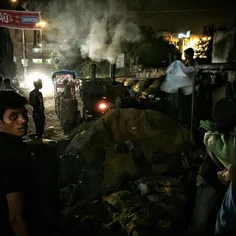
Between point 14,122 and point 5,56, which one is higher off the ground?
point 5,56

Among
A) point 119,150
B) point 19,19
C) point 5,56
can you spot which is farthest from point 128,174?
point 5,56

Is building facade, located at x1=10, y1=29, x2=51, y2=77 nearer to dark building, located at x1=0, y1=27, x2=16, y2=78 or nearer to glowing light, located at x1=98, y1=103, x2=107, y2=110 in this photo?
dark building, located at x1=0, y1=27, x2=16, y2=78

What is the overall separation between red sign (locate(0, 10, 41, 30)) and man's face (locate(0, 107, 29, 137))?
48.9 ft

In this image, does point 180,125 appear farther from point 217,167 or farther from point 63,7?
point 63,7

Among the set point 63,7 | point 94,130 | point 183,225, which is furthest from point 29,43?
point 183,225

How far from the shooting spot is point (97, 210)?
4773 mm

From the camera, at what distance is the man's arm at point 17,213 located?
193cm

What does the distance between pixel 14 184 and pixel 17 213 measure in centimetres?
23

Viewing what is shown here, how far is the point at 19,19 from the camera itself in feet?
51.1

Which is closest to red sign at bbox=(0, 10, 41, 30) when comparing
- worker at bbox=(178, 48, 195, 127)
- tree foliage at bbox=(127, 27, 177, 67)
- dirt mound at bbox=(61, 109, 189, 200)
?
tree foliage at bbox=(127, 27, 177, 67)

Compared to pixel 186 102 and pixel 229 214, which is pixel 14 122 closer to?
pixel 229 214

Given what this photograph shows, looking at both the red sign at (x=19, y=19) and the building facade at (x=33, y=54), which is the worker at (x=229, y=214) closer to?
the red sign at (x=19, y=19)

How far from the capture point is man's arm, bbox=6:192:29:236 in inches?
Result: 76.0

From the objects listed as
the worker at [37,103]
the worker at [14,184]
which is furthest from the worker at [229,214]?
the worker at [37,103]
